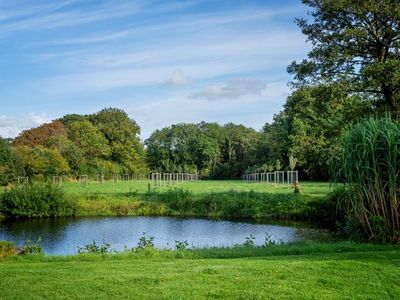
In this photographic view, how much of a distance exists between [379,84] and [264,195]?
1382 cm

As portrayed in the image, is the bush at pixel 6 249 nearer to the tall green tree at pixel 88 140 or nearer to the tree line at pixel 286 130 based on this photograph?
the tree line at pixel 286 130

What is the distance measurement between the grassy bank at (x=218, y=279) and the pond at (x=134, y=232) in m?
9.76

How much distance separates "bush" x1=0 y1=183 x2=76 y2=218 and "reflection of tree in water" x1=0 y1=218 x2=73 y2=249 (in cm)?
115

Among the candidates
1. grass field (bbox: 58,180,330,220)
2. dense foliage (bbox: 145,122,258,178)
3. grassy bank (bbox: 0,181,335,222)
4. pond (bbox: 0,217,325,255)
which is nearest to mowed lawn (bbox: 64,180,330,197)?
grass field (bbox: 58,180,330,220)

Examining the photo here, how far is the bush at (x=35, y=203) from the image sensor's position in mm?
30172

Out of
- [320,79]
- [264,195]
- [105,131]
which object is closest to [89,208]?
→ [264,195]

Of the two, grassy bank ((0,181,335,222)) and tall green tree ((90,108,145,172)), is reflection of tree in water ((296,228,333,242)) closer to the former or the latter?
grassy bank ((0,181,335,222))

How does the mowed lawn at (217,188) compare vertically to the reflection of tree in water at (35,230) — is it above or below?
above

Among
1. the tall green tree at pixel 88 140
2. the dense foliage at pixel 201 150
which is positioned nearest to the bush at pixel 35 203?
the tall green tree at pixel 88 140

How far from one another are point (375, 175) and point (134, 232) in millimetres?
14236

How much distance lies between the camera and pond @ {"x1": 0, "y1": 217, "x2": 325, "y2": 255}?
752 inches

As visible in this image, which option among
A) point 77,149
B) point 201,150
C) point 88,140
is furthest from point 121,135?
point 201,150

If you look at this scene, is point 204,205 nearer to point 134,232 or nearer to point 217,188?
point 134,232

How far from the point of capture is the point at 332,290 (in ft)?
19.2
